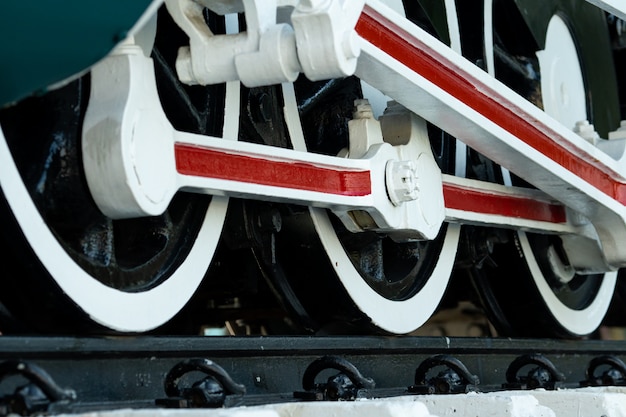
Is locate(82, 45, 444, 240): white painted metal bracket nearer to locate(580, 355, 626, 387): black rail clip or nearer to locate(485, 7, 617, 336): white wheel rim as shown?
locate(580, 355, 626, 387): black rail clip

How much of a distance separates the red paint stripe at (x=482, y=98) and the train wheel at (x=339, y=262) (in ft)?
0.56

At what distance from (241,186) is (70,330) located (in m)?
0.30

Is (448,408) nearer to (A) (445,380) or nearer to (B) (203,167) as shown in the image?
(A) (445,380)

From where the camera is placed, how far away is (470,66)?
76.4 inches

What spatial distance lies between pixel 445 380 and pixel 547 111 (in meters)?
0.93

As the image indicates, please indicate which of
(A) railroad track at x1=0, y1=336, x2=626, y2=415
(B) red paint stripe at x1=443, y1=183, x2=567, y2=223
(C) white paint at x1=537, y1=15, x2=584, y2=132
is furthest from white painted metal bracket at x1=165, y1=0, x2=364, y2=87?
(C) white paint at x1=537, y1=15, x2=584, y2=132

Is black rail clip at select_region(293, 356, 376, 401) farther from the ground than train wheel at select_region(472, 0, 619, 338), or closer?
closer

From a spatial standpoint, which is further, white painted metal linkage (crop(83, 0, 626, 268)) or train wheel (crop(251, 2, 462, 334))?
train wheel (crop(251, 2, 462, 334))

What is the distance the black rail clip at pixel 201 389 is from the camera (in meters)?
1.49

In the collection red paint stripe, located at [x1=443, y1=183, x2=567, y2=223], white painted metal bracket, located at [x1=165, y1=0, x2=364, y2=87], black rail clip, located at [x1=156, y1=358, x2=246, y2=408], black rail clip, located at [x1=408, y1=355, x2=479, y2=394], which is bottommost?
black rail clip, located at [x1=408, y1=355, x2=479, y2=394]

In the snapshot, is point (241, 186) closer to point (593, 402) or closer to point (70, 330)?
point (70, 330)

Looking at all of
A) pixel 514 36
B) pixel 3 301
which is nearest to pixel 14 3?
pixel 3 301

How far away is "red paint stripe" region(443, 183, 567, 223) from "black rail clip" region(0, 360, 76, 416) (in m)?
1.03

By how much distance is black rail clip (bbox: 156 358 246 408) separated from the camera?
149 cm
